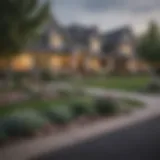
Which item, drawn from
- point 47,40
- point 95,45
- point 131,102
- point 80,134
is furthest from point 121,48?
point 80,134

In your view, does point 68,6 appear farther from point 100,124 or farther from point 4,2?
point 100,124

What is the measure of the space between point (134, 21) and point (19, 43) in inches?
35.8

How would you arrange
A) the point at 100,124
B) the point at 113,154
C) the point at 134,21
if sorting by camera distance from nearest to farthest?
the point at 113,154 < the point at 134,21 < the point at 100,124

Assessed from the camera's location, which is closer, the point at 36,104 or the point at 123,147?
the point at 123,147

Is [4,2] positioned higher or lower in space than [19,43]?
higher

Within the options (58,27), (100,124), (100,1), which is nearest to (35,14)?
(58,27)

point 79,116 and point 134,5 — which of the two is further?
point 79,116

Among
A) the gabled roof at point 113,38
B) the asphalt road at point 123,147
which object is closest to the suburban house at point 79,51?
the gabled roof at point 113,38

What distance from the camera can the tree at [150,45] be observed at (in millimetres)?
3064

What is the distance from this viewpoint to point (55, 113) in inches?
133

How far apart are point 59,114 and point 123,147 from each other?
2.17ft

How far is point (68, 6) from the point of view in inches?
125

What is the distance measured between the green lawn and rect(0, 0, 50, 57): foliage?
56 centimetres

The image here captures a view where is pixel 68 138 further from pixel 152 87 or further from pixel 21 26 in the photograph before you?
pixel 21 26
